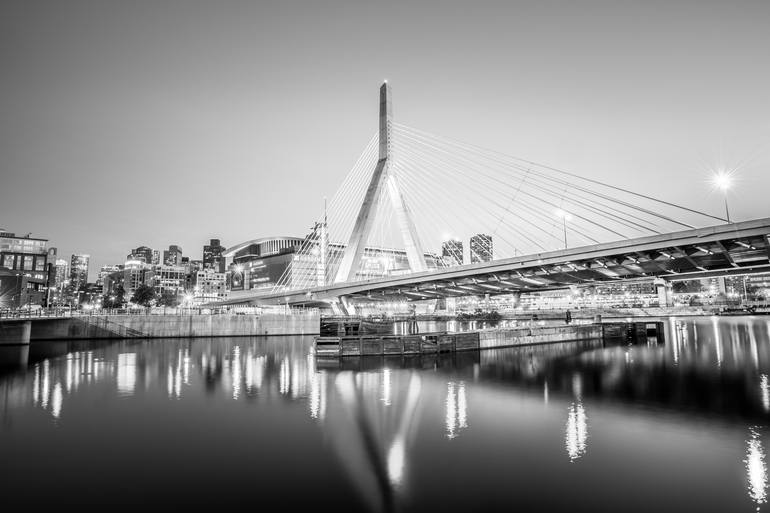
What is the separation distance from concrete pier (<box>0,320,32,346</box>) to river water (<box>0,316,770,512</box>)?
18496 mm

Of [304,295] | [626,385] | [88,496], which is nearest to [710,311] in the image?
[304,295]

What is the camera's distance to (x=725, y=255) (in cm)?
2838

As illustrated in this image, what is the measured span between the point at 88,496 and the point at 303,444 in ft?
16.5

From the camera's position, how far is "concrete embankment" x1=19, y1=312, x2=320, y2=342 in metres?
45.3

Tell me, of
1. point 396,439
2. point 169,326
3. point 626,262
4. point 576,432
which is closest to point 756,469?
point 576,432

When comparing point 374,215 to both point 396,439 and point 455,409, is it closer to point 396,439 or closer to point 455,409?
point 455,409

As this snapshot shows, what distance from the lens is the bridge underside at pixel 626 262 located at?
24.6 meters

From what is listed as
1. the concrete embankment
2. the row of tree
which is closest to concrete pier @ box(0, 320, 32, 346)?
the concrete embankment

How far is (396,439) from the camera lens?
12.1 meters

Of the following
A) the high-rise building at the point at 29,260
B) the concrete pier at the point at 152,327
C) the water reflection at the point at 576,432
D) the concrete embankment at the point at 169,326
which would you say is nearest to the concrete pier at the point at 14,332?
the concrete pier at the point at 152,327

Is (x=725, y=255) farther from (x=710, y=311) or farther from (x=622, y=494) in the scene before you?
(x=710, y=311)

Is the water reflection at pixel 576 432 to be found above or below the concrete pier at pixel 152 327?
below

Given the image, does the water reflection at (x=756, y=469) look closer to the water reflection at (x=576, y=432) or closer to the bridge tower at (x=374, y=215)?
the water reflection at (x=576, y=432)

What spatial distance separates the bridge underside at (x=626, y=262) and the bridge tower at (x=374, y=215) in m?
2.51
